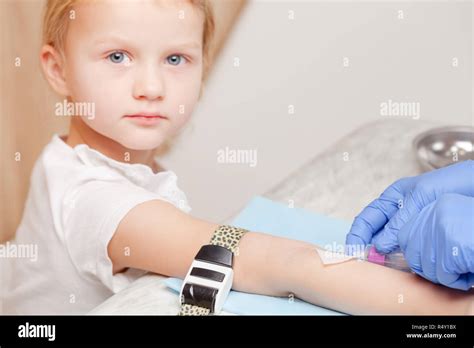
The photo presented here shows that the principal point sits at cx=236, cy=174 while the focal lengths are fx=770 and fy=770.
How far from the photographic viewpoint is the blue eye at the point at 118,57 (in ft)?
3.89

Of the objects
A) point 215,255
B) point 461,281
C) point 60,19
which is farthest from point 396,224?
point 60,19

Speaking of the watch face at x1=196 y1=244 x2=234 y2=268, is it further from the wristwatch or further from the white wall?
the white wall

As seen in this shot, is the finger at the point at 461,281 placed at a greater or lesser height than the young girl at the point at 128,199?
lesser

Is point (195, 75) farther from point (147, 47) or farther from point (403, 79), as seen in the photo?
point (403, 79)

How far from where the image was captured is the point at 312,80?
209 centimetres

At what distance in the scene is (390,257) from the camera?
42.4 inches

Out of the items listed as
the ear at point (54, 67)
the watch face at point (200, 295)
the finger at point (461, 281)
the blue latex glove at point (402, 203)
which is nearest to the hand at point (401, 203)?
the blue latex glove at point (402, 203)

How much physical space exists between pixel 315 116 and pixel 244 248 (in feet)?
3.50

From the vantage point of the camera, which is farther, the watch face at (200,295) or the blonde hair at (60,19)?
the blonde hair at (60,19)

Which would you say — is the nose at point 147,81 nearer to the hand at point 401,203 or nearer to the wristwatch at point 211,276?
the wristwatch at point 211,276

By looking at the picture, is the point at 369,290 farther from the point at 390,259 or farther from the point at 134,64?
the point at 134,64

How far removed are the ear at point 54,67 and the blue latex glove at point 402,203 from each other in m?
0.55

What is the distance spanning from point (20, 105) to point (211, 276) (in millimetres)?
1020

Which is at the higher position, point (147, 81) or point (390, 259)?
point (147, 81)
